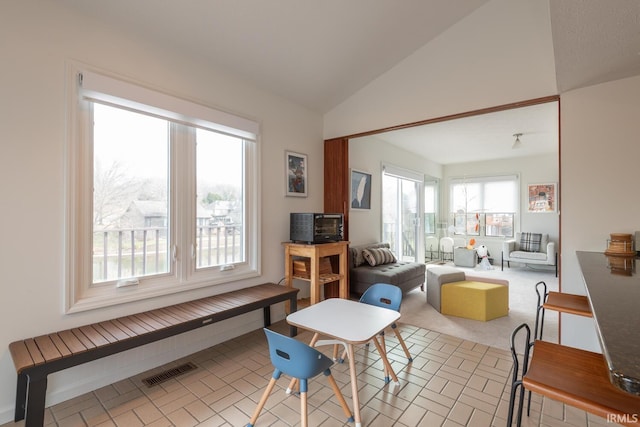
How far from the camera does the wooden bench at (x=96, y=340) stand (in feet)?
5.14

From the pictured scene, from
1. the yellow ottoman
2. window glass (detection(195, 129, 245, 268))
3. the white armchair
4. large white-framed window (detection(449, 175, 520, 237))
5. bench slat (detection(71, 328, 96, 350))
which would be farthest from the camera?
large white-framed window (detection(449, 175, 520, 237))

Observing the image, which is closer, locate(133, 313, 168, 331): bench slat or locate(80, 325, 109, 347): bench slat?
locate(80, 325, 109, 347): bench slat

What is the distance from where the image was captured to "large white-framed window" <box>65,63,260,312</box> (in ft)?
6.89

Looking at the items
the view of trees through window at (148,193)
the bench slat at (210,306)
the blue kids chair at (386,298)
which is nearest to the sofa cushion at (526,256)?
the blue kids chair at (386,298)

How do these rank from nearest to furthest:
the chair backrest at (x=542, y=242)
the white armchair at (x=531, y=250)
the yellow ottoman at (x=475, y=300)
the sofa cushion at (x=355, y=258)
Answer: the yellow ottoman at (x=475, y=300)
the sofa cushion at (x=355, y=258)
the white armchair at (x=531, y=250)
the chair backrest at (x=542, y=242)

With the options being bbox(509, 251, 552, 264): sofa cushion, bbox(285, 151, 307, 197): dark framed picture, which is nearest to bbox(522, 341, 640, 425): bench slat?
bbox(285, 151, 307, 197): dark framed picture

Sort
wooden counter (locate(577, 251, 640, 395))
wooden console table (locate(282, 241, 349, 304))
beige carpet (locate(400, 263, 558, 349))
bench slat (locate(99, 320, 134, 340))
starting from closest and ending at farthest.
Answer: wooden counter (locate(577, 251, 640, 395))
bench slat (locate(99, 320, 134, 340))
beige carpet (locate(400, 263, 558, 349))
wooden console table (locate(282, 241, 349, 304))

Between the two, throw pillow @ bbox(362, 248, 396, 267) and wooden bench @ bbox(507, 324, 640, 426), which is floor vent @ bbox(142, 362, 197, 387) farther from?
throw pillow @ bbox(362, 248, 396, 267)

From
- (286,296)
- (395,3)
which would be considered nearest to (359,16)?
(395,3)

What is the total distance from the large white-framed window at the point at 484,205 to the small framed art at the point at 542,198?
0.28 m

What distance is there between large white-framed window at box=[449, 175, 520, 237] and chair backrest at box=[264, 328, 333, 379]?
7.38 metres

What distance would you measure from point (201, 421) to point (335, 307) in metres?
1.09

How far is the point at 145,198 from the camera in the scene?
247cm

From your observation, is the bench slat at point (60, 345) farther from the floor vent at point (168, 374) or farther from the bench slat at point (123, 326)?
the floor vent at point (168, 374)
